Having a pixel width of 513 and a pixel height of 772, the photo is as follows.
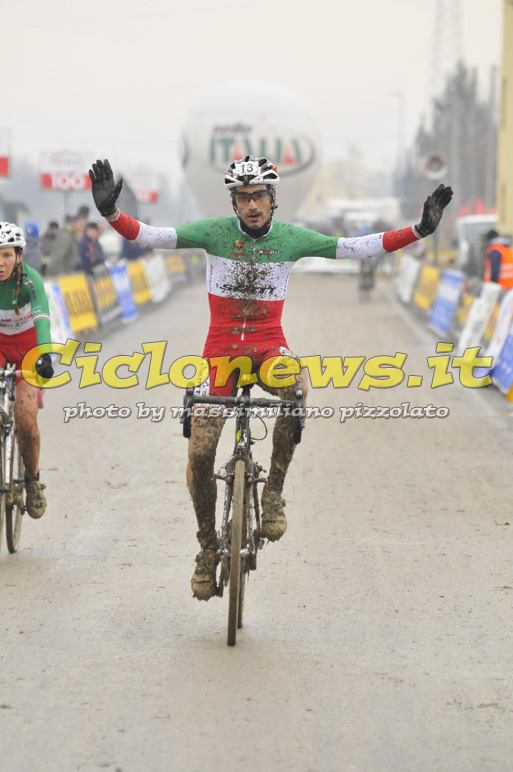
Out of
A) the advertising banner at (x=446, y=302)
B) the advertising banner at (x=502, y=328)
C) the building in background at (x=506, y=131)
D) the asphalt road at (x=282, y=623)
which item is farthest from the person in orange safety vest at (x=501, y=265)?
the building in background at (x=506, y=131)

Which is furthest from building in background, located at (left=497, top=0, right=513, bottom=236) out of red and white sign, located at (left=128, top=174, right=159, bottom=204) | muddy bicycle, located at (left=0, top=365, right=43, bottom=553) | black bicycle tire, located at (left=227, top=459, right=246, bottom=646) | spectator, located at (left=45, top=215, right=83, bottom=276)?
red and white sign, located at (left=128, top=174, right=159, bottom=204)

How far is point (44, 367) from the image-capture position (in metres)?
7.07

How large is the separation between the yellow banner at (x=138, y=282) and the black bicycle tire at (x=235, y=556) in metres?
21.9

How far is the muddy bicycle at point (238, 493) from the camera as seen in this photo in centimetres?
581

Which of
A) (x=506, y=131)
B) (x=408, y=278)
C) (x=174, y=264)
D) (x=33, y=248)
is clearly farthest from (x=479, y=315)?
(x=506, y=131)

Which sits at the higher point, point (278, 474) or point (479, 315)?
point (278, 474)

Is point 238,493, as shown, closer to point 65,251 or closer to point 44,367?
point 44,367

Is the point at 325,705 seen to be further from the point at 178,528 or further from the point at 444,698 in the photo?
the point at 178,528

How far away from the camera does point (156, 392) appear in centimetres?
1553

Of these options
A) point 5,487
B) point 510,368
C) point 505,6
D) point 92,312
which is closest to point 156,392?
point 510,368

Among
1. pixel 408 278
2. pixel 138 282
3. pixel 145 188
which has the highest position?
pixel 138 282

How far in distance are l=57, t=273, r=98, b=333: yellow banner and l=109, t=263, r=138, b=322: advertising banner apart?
2775 millimetres

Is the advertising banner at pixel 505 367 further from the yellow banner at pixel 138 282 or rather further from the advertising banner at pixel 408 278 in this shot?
the advertising banner at pixel 408 278

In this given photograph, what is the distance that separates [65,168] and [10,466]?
3817cm
